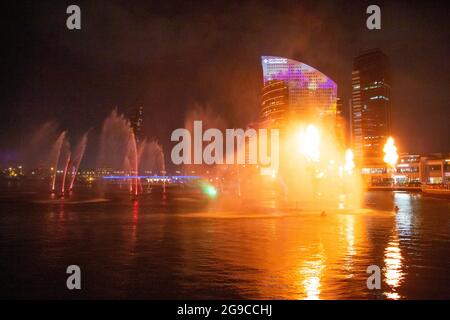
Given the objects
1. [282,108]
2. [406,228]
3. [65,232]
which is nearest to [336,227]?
[406,228]

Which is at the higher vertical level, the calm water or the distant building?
the distant building

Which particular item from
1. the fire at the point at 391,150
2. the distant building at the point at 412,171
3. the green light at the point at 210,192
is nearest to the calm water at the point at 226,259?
the green light at the point at 210,192

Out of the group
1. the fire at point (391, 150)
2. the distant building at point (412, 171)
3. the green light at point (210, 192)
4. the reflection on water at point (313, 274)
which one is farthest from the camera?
the distant building at point (412, 171)

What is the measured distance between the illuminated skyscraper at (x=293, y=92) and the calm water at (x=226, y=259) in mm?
140564

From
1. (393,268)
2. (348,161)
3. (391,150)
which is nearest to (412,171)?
(348,161)

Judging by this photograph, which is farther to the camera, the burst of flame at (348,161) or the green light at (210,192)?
the burst of flame at (348,161)

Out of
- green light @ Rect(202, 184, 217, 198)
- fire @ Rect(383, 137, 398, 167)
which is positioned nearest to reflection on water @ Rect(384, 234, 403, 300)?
green light @ Rect(202, 184, 217, 198)

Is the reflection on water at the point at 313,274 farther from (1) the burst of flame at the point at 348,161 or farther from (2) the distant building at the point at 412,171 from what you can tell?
(1) the burst of flame at the point at 348,161

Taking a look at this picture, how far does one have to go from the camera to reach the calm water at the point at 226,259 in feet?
34.5

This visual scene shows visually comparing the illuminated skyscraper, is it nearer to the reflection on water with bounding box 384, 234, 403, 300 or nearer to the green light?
the green light

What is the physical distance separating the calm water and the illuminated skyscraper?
461ft

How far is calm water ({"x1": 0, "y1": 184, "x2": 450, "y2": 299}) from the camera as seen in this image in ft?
34.5

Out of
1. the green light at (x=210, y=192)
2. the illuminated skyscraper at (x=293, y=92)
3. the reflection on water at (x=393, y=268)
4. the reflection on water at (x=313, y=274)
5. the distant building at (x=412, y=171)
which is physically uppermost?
the illuminated skyscraper at (x=293, y=92)
